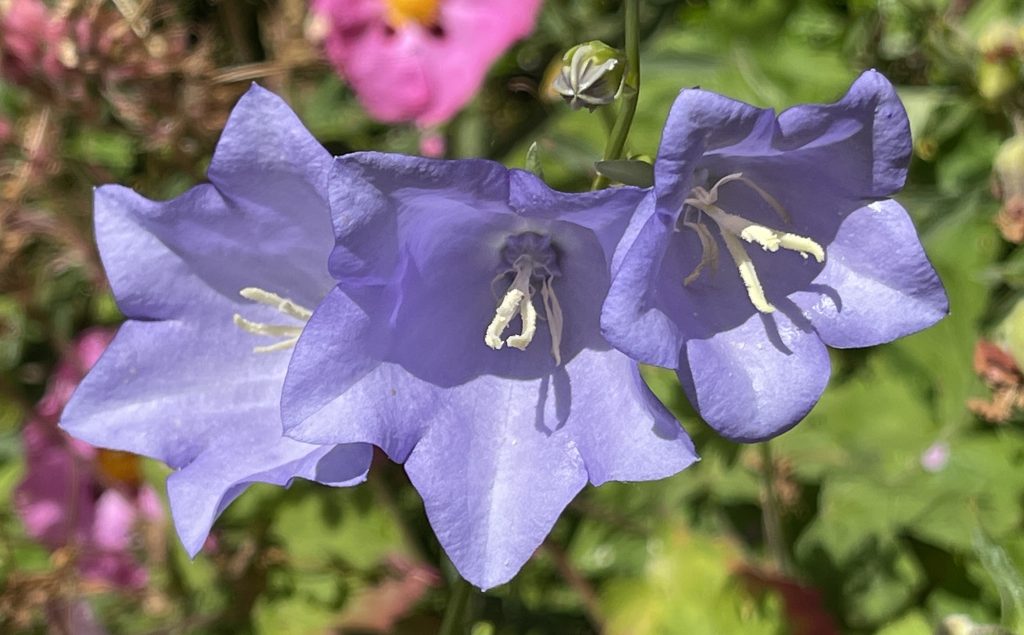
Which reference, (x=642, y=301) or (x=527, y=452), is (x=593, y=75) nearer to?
(x=642, y=301)

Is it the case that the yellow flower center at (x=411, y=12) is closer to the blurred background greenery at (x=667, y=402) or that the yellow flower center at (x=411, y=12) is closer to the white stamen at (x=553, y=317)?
the blurred background greenery at (x=667, y=402)

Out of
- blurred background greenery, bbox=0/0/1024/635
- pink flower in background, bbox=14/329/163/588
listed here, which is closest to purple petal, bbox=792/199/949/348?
blurred background greenery, bbox=0/0/1024/635

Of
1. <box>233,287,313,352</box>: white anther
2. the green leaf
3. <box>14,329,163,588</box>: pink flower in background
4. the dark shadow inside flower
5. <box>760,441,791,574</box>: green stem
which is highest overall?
the green leaf

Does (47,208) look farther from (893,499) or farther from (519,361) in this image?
(893,499)

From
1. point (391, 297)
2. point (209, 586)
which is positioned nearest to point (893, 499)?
point (391, 297)

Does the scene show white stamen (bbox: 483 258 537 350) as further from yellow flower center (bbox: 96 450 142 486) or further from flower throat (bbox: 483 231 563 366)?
yellow flower center (bbox: 96 450 142 486)
